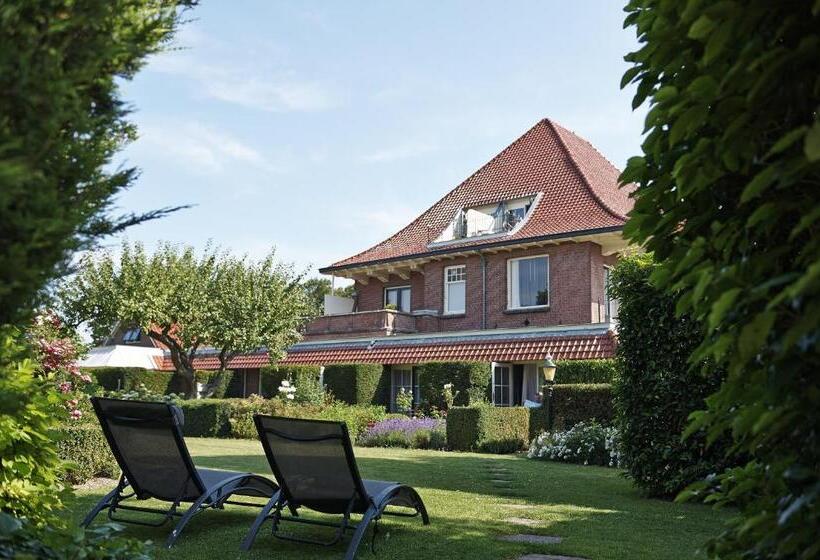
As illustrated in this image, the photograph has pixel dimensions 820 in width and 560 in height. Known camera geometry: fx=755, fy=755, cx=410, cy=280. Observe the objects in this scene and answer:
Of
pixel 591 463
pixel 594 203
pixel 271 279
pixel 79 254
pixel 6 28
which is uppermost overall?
pixel 594 203

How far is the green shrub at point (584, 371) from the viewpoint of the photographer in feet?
65.2

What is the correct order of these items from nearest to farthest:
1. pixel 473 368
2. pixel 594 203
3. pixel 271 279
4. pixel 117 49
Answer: pixel 117 49, pixel 473 368, pixel 594 203, pixel 271 279

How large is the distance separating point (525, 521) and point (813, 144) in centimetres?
657

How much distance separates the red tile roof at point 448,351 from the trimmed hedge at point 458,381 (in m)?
0.75

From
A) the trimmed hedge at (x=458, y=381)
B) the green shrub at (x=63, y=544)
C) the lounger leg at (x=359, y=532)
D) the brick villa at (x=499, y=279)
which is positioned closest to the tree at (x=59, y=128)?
the green shrub at (x=63, y=544)

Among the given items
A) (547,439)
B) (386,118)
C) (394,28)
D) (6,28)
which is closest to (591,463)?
(547,439)

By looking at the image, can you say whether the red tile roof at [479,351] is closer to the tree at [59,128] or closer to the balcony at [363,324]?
the balcony at [363,324]

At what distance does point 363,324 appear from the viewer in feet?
95.6

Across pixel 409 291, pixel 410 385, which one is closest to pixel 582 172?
pixel 409 291

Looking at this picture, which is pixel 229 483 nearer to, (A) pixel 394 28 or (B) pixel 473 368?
(A) pixel 394 28

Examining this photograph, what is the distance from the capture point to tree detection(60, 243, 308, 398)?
27875 mm

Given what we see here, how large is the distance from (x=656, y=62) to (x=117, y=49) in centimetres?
195

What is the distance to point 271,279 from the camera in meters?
29.0

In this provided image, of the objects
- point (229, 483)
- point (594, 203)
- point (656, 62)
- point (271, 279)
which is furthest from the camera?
point (271, 279)
